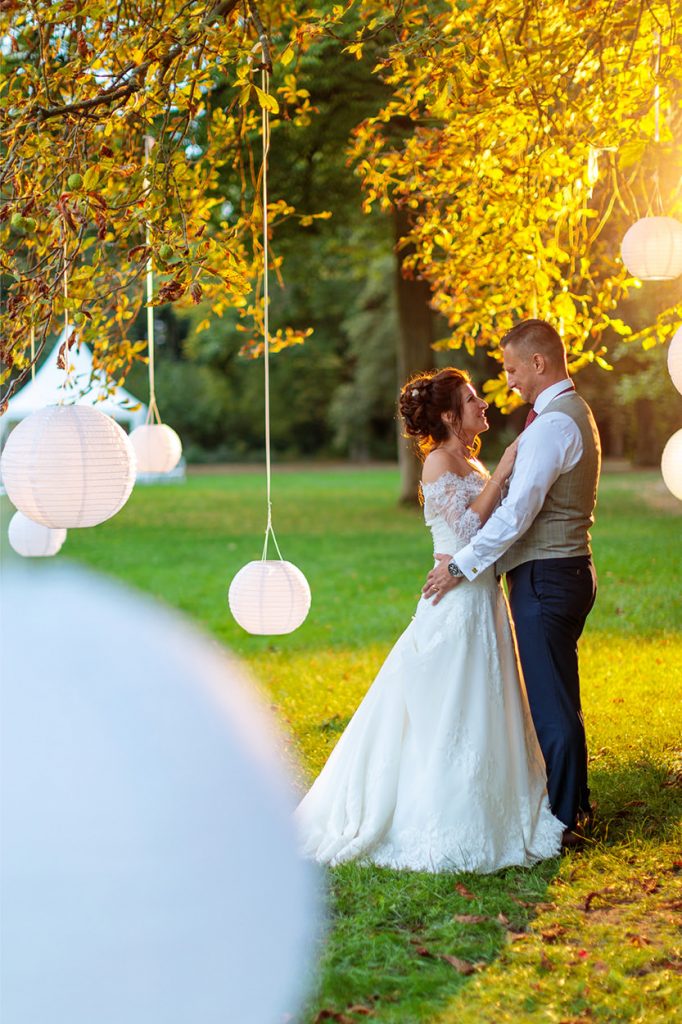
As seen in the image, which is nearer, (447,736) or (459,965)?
(459,965)

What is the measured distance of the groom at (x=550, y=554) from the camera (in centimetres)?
430

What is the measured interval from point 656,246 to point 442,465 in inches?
73.5

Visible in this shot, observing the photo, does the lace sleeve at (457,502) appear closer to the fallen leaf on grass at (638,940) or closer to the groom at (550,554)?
the groom at (550,554)

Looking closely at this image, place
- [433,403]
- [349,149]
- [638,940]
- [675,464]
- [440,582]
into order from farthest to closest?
[349,149], [675,464], [433,403], [440,582], [638,940]

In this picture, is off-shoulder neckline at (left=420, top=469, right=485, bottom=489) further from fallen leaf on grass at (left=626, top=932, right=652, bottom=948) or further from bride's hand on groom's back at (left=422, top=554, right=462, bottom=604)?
Answer: fallen leaf on grass at (left=626, top=932, right=652, bottom=948)

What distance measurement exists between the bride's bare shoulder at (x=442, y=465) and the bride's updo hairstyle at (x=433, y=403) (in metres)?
0.07

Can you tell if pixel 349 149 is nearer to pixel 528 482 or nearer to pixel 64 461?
pixel 528 482

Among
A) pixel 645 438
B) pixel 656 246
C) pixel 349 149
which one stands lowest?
pixel 645 438

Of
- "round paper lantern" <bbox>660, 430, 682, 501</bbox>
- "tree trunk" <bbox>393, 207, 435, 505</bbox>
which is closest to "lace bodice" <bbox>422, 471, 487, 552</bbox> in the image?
"round paper lantern" <bbox>660, 430, 682, 501</bbox>

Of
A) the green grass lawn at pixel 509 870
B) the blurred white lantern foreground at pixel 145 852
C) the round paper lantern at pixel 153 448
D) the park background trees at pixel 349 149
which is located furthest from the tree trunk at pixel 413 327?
the round paper lantern at pixel 153 448

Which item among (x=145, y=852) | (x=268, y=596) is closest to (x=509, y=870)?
(x=145, y=852)

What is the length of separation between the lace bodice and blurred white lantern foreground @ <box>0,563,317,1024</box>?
131 centimetres

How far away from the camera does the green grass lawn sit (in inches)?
133

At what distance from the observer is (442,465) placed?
446 cm
